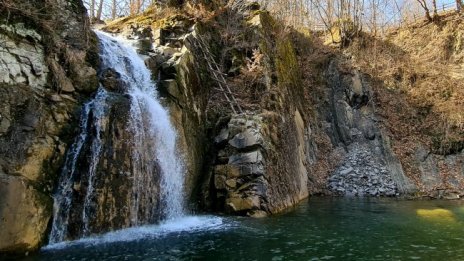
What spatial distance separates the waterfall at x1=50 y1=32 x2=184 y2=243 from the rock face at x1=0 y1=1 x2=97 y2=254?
0.37m

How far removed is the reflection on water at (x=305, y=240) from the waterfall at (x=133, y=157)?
0.99 meters

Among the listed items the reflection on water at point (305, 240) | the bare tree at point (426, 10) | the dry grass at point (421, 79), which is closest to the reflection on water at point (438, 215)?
the reflection on water at point (305, 240)

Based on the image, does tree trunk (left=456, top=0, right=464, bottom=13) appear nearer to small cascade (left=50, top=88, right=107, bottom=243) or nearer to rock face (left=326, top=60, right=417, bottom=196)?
rock face (left=326, top=60, right=417, bottom=196)

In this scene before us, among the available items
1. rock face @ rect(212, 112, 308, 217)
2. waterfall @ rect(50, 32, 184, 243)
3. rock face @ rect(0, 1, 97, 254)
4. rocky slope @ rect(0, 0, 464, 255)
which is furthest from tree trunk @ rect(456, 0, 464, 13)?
rock face @ rect(0, 1, 97, 254)

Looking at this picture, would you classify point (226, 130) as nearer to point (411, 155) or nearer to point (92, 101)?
point (92, 101)

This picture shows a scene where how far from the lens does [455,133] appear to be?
19641 millimetres

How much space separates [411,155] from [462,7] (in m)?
12.9

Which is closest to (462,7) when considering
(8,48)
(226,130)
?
(226,130)

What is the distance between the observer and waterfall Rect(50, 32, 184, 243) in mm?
9125

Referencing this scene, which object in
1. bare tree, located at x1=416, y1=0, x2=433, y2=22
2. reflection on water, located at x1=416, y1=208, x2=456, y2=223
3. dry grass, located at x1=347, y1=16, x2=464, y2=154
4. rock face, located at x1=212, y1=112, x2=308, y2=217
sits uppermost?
bare tree, located at x1=416, y1=0, x2=433, y2=22

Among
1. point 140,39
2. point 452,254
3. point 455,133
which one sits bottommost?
point 452,254

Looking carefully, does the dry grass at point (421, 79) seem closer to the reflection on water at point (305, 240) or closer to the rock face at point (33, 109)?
the reflection on water at point (305, 240)

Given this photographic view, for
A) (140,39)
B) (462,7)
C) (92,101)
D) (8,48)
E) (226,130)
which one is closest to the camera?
(8,48)

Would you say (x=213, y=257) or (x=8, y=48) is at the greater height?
(x=8, y=48)
